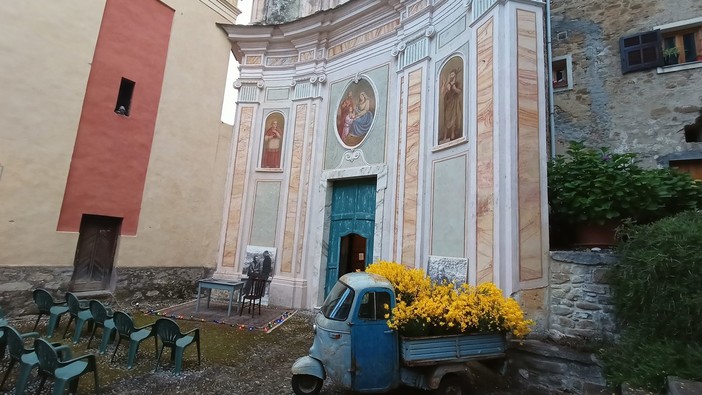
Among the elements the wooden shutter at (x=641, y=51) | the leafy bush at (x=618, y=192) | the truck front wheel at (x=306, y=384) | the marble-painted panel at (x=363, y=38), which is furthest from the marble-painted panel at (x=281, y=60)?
the truck front wheel at (x=306, y=384)

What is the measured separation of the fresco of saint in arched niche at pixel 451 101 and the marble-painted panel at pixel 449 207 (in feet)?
1.73

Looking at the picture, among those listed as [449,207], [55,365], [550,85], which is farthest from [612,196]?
[55,365]

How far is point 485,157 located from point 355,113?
14.7 feet

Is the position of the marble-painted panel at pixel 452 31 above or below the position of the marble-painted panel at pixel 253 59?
below

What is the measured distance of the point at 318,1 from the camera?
11.0 meters

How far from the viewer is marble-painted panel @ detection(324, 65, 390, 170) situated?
8617mm

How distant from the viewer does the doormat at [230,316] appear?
6.63 metres

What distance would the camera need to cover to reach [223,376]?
430 cm

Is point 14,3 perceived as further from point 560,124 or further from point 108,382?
point 560,124

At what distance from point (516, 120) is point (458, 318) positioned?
3153 mm

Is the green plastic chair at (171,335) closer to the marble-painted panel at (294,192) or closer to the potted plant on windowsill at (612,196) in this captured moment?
the marble-painted panel at (294,192)

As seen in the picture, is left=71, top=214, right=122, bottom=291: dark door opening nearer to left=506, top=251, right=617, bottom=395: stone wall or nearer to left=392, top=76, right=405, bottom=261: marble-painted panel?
left=392, top=76, right=405, bottom=261: marble-painted panel

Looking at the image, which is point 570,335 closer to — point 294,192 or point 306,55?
point 294,192

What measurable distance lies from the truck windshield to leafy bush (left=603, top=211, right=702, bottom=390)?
9.45 ft
